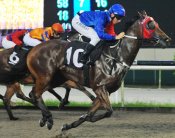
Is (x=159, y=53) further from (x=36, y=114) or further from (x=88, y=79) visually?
(x=88, y=79)

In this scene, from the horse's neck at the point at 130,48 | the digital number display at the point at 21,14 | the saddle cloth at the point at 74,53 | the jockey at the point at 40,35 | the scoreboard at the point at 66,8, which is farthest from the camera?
the digital number display at the point at 21,14

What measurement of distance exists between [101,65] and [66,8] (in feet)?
25.8

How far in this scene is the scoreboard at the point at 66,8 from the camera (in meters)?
13.3

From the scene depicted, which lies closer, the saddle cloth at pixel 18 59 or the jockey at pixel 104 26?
the jockey at pixel 104 26

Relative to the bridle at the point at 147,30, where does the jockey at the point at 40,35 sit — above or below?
below

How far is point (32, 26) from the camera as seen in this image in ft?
49.1

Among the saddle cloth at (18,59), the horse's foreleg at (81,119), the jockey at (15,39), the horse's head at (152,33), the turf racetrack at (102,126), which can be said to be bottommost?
the turf racetrack at (102,126)

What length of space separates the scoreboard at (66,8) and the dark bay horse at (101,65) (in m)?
7.01

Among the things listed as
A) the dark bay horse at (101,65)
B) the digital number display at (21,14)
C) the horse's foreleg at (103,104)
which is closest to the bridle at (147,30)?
the dark bay horse at (101,65)

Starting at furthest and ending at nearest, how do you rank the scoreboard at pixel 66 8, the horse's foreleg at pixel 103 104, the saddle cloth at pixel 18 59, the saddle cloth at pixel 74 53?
the scoreboard at pixel 66 8 < the saddle cloth at pixel 18 59 < the saddle cloth at pixel 74 53 < the horse's foreleg at pixel 103 104

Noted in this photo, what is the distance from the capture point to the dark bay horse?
5.70 meters

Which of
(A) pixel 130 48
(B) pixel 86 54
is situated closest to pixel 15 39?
(B) pixel 86 54

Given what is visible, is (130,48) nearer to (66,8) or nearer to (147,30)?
(147,30)

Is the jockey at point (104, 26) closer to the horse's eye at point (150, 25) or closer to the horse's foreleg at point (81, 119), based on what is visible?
the horse's eye at point (150, 25)
